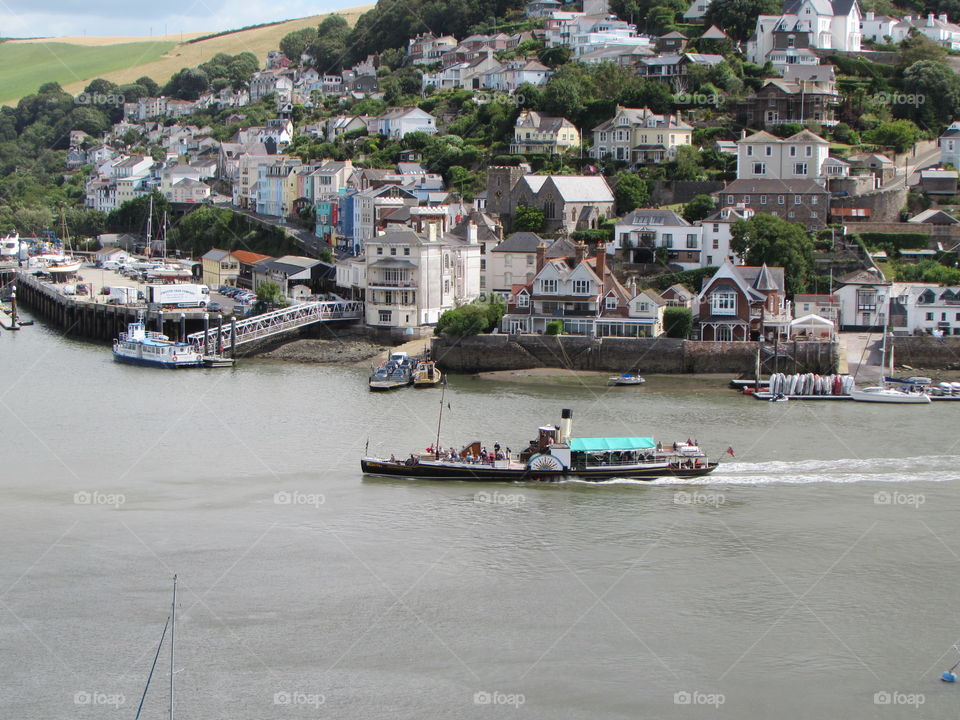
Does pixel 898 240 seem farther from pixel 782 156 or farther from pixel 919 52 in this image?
pixel 919 52

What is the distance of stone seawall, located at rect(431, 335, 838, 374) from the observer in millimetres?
41062

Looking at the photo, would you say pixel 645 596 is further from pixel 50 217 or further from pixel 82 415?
pixel 50 217

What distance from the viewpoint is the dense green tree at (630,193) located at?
56431 millimetres

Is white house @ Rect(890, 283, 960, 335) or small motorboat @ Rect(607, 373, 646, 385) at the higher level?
white house @ Rect(890, 283, 960, 335)

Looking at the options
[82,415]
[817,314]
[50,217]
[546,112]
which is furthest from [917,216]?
[50,217]

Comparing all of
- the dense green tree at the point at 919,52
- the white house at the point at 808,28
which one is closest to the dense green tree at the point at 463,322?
the white house at the point at 808,28

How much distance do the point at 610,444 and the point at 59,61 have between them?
119173 millimetres

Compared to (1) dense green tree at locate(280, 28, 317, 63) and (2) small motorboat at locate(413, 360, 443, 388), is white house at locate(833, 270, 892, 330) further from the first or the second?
(1) dense green tree at locate(280, 28, 317, 63)

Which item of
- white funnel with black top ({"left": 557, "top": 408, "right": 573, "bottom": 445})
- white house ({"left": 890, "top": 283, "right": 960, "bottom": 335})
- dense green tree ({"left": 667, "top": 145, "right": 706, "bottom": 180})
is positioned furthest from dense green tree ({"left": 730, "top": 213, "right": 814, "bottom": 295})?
white funnel with black top ({"left": 557, "top": 408, "right": 573, "bottom": 445})

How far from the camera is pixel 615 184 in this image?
2313 inches

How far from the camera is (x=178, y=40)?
473ft

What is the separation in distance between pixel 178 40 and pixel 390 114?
75.5 meters

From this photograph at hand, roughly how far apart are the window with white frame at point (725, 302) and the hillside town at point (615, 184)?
0.10 metres

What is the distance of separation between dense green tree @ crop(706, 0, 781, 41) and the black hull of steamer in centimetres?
4952
